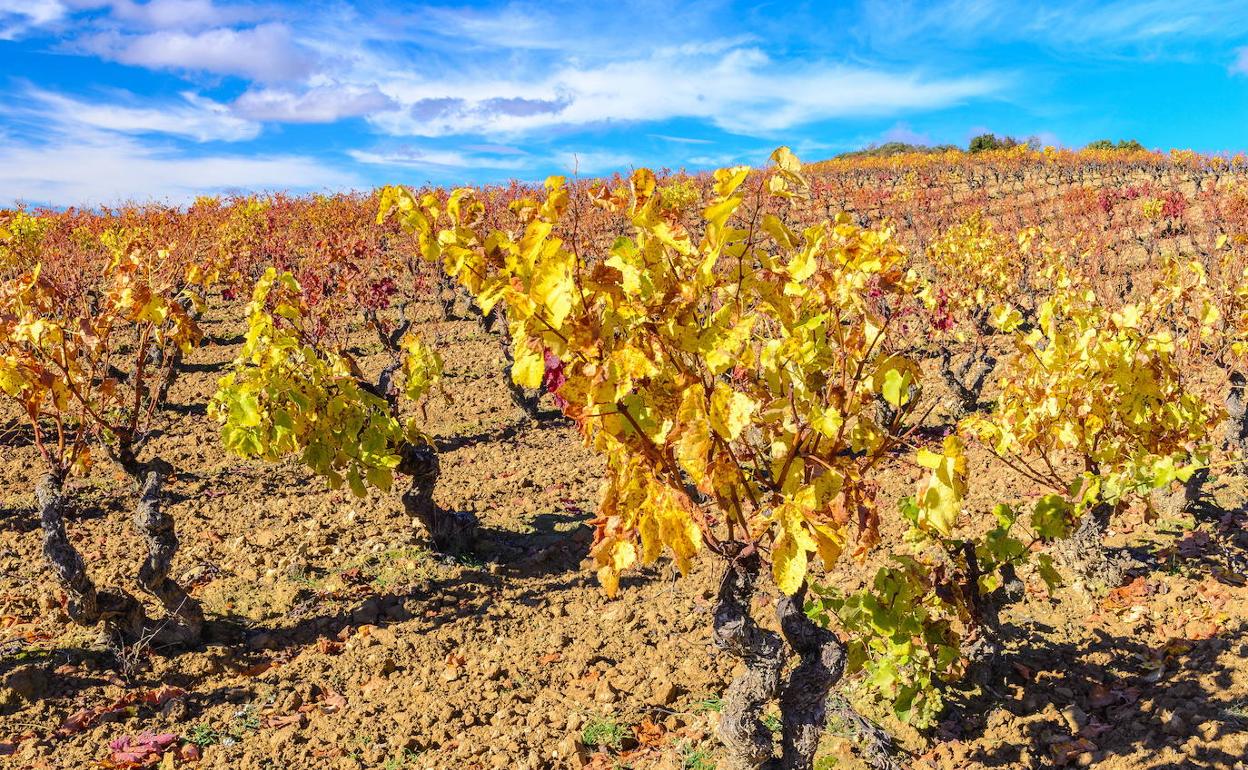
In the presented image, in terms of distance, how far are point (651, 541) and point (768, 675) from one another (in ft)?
3.61

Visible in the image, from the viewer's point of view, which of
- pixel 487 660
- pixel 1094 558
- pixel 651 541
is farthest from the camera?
pixel 1094 558

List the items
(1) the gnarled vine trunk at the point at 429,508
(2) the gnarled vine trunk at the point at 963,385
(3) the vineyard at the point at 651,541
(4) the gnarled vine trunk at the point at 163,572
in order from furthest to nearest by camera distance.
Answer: (2) the gnarled vine trunk at the point at 963,385 → (1) the gnarled vine trunk at the point at 429,508 → (4) the gnarled vine trunk at the point at 163,572 → (3) the vineyard at the point at 651,541

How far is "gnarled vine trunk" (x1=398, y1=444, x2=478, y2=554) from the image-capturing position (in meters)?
5.21

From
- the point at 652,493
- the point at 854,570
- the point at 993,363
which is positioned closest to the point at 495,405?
the point at 854,570

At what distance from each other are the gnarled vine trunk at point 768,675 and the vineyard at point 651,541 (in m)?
0.01

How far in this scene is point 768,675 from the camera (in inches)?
99.0

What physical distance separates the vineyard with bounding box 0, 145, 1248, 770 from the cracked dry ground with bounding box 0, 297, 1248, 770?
22mm

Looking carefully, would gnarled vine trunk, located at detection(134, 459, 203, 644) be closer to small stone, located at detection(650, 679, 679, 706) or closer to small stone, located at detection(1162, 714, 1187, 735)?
small stone, located at detection(650, 679, 679, 706)

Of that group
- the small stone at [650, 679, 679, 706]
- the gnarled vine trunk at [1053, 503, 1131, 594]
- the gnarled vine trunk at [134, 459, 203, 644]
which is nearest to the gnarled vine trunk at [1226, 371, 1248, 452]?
the gnarled vine trunk at [1053, 503, 1131, 594]

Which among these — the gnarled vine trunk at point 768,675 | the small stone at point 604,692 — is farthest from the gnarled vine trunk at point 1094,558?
the small stone at point 604,692

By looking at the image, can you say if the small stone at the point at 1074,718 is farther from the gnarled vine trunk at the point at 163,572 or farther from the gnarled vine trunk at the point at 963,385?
the gnarled vine trunk at the point at 963,385

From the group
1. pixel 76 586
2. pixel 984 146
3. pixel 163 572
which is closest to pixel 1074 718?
pixel 163 572

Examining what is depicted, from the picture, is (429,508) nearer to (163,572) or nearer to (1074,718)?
(163,572)

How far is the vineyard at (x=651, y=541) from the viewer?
1.79 metres
